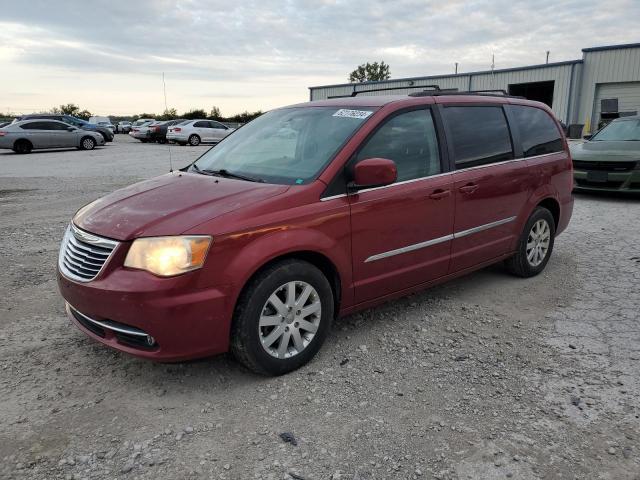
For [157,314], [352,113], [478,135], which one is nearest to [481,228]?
[478,135]

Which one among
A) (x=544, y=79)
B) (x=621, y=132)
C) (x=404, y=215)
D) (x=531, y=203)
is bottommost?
(x=531, y=203)

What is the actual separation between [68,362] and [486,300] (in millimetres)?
3328

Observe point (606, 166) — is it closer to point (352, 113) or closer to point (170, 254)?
point (352, 113)

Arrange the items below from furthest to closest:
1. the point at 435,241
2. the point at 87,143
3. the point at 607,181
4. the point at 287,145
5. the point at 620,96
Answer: the point at 620,96
the point at 87,143
the point at 607,181
the point at 435,241
the point at 287,145

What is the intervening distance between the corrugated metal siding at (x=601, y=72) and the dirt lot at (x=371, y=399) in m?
25.6

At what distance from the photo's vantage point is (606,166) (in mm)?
9328

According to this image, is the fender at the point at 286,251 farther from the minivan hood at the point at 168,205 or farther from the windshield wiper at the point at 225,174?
the windshield wiper at the point at 225,174

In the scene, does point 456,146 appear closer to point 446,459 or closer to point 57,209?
point 446,459

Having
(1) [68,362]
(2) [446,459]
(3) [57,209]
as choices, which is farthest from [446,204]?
(3) [57,209]

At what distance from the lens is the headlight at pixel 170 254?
279cm

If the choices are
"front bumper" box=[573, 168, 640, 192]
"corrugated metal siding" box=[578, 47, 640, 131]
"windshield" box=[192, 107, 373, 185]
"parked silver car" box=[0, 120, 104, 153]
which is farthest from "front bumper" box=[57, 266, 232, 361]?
"corrugated metal siding" box=[578, 47, 640, 131]

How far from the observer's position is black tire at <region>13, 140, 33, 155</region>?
21.2 meters

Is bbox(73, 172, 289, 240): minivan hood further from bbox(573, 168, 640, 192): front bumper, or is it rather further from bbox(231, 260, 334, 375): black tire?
bbox(573, 168, 640, 192): front bumper

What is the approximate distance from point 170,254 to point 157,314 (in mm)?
327
